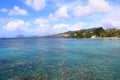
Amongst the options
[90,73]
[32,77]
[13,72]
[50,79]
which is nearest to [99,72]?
[90,73]

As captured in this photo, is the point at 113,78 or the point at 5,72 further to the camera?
the point at 5,72

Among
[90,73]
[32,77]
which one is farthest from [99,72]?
[32,77]

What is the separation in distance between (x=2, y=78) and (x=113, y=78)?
48.7 ft

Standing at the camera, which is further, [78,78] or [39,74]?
[39,74]

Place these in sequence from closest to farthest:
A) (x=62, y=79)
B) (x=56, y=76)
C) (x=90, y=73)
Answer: (x=62, y=79) → (x=56, y=76) → (x=90, y=73)

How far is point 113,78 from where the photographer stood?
2511 centimetres

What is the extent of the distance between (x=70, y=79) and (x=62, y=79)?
107 cm

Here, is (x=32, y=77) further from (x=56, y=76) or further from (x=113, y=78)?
(x=113, y=78)

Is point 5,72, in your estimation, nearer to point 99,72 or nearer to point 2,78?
point 2,78

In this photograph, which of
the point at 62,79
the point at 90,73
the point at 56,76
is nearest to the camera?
the point at 62,79

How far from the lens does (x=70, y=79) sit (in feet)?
81.8

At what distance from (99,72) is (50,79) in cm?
833

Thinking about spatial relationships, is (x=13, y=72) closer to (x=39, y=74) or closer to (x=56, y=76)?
(x=39, y=74)

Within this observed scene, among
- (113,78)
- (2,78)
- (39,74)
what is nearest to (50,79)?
(39,74)
